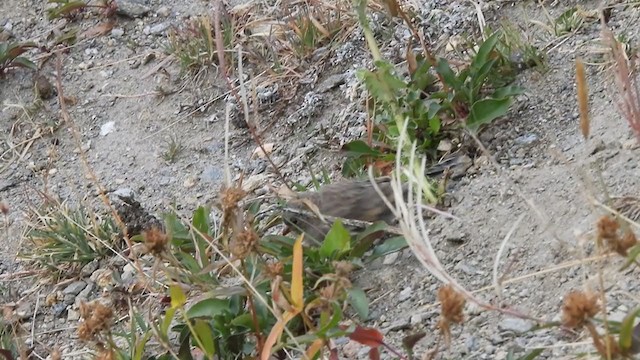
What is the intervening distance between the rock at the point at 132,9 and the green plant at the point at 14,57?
0.43 meters

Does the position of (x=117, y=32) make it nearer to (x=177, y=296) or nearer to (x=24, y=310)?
(x=24, y=310)

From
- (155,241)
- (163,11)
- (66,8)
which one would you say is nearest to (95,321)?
(155,241)

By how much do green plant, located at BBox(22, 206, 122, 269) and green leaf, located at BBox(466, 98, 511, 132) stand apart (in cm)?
121

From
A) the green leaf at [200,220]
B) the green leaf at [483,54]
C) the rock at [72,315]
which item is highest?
the green leaf at [483,54]

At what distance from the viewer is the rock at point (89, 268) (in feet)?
10.1

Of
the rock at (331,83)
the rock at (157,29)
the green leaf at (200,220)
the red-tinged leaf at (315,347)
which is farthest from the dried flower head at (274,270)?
the rock at (157,29)

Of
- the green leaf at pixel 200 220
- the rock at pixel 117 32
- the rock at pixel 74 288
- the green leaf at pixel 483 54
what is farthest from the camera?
the rock at pixel 117 32

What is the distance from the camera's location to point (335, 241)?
7.64 feet

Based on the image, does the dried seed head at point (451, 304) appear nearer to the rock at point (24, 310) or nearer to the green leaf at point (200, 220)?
the green leaf at point (200, 220)

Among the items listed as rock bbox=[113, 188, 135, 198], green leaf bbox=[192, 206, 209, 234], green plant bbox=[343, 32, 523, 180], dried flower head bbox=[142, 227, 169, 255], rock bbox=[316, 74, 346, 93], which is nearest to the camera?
dried flower head bbox=[142, 227, 169, 255]

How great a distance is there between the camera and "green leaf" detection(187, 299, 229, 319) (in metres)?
2.17

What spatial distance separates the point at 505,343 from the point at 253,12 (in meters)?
2.37

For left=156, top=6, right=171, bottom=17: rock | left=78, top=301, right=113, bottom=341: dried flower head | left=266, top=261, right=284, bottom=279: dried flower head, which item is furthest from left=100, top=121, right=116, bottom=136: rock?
left=266, top=261, right=284, bottom=279: dried flower head

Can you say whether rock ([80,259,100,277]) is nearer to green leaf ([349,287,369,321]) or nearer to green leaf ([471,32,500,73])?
green leaf ([349,287,369,321])
